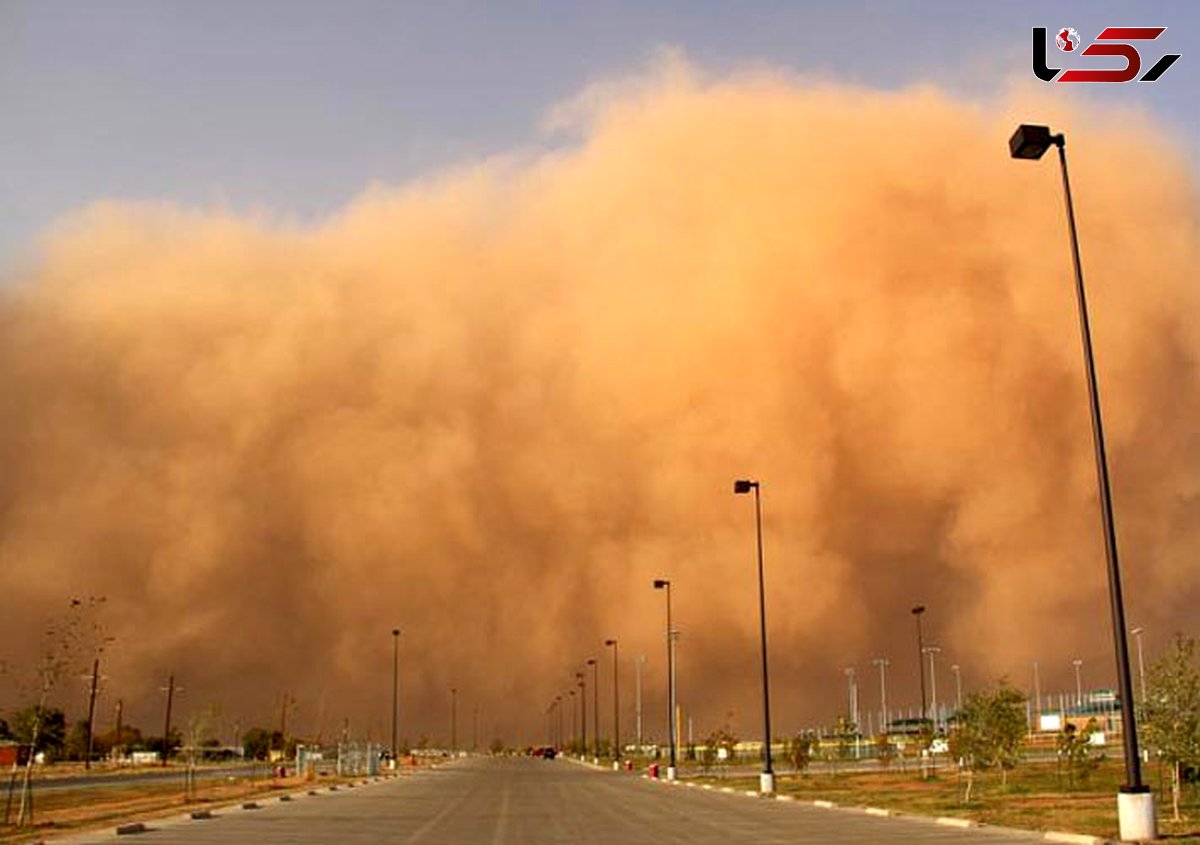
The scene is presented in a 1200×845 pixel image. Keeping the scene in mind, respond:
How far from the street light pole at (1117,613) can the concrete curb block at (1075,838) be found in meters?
0.45

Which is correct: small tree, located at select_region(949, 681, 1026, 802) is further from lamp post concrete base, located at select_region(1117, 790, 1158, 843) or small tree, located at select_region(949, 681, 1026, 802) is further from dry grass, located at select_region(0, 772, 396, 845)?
dry grass, located at select_region(0, 772, 396, 845)

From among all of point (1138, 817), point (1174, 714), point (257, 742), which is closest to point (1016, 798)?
point (1174, 714)

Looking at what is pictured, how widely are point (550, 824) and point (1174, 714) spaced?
12616 millimetres

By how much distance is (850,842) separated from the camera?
19.4 meters

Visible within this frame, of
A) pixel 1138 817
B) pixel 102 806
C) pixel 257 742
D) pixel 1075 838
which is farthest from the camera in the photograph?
pixel 257 742

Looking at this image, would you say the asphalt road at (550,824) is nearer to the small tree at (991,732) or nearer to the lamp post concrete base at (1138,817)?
the lamp post concrete base at (1138,817)

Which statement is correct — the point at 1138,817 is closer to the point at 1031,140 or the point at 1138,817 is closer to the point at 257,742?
the point at 1031,140

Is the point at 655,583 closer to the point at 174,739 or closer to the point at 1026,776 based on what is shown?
the point at 1026,776

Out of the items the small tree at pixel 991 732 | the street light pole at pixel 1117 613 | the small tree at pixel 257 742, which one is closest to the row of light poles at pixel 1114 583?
the street light pole at pixel 1117 613

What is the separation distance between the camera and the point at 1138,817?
17.9 m

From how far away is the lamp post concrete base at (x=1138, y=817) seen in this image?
17797mm

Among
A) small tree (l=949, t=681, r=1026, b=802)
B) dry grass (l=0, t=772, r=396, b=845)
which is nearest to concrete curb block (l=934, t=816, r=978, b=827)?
small tree (l=949, t=681, r=1026, b=802)

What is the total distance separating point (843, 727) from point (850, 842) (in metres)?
53.6

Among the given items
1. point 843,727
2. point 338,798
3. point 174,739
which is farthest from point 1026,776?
point 174,739
